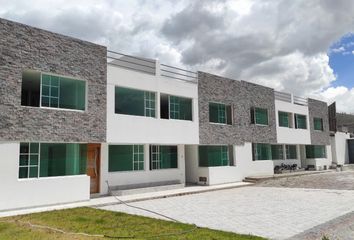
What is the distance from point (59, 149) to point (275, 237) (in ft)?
32.1

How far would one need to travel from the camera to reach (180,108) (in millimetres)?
21078

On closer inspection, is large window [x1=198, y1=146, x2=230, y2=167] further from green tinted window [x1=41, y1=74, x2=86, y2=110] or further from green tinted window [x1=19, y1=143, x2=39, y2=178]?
green tinted window [x1=19, y1=143, x2=39, y2=178]

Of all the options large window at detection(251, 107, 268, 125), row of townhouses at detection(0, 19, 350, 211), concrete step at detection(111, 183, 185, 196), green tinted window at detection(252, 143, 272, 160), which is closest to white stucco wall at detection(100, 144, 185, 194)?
row of townhouses at detection(0, 19, 350, 211)

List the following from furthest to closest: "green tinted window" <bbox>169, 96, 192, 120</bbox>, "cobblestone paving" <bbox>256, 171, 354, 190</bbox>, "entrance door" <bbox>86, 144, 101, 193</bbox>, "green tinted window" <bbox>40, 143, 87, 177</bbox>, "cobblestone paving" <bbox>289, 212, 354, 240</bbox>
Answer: "cobblestone paving" <bbox>256, 171, 354, 190</bbox>, "green tinted window" <bbox>169, 96, 192, 120</bbox>, "entrance door" <bbox>86, 144, 101, 193</bbox>, "green tinted window" <bbox>40, 143, 87, 177</bbox>, "cobblestone paving" <bbox>289, 212, 354, 240</bbox>

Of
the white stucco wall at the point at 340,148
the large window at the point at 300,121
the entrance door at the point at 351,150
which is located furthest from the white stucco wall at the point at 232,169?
the entrance door at the point at 351,150

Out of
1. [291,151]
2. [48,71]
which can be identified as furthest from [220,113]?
[291,151]

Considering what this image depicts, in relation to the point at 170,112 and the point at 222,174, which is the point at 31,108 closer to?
the point at 170,112

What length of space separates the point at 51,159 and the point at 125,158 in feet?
15.0

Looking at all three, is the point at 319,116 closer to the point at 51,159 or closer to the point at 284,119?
the point at 284,119

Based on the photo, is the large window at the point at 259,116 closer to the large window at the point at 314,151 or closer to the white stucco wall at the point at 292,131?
the white stucco wall at the point at 292,131

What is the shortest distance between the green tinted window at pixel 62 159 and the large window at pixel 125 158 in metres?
1.99

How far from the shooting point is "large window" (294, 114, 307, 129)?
110ft

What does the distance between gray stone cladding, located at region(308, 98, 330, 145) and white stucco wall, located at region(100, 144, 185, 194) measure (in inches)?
750

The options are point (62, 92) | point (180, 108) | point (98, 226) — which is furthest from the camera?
point (180, 108)
